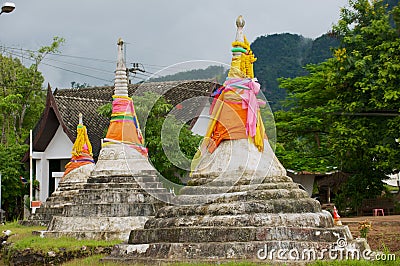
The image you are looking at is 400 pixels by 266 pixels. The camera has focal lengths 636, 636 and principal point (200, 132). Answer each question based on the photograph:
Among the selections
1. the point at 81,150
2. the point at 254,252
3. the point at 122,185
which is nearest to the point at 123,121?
the point at 122,185

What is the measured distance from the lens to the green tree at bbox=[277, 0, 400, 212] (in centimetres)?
2598

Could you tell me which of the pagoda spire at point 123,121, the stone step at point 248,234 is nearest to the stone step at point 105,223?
the pagoda spire at point 123,121

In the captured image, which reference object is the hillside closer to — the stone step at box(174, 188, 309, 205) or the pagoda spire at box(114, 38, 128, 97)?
the pagoda spire at box(114, 38, 128, 97)

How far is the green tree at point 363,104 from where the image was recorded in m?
26.0

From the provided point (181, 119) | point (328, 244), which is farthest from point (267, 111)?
point (328, 244)

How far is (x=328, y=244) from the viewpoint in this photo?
41.0 ft

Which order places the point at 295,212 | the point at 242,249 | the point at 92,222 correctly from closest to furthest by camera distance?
the point at 242,249, the point at 295,212, the point at 92,222

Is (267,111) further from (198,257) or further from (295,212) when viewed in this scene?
(198,257)

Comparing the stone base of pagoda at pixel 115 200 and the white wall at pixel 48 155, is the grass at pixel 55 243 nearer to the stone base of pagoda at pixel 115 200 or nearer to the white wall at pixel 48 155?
the stone base of pagoda at pixel 115 200

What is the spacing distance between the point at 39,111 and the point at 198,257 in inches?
1368

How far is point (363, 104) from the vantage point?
26.9 meters

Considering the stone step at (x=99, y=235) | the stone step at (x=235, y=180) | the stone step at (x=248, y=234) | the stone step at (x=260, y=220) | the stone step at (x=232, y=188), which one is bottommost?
the stone step at (x=99, y=235)

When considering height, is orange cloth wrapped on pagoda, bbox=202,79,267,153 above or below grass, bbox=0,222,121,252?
above

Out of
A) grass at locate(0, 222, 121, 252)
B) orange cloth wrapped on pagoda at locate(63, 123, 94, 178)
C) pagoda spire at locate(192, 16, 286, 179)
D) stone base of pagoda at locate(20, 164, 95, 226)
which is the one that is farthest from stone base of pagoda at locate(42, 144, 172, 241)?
pagoda spire at locate(192, 16, 286, 179)
